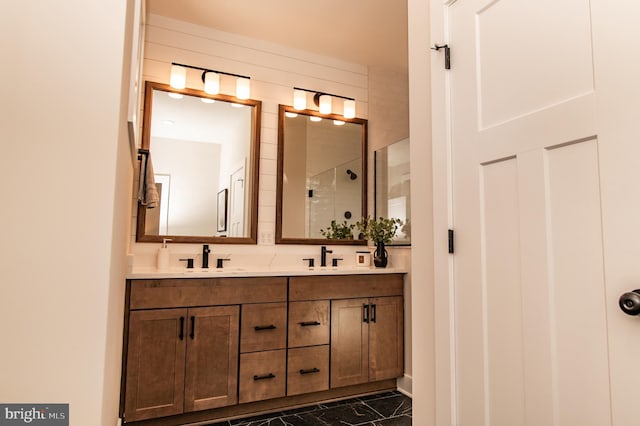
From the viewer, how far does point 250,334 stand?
2.47m

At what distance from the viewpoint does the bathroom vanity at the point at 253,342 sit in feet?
7.31

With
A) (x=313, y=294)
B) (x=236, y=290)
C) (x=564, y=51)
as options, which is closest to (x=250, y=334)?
(x=236, y=290)

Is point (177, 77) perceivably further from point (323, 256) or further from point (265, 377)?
point (265, 377)

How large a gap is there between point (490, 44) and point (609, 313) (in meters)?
0.92

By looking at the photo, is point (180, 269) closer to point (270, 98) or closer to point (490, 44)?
point (270, 98)

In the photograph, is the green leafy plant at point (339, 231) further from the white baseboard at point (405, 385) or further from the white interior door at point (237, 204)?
the white baseboard at point (405, 385)

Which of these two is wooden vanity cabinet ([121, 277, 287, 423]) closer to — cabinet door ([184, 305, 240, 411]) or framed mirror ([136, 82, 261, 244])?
cabinet door ([184, 305, 240, 411])

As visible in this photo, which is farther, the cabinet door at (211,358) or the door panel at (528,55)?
the cabinet door at (211,358)

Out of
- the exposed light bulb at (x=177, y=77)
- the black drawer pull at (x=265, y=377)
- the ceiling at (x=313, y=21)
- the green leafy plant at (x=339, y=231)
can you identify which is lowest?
the black drawer pull at (x=265, y=377)

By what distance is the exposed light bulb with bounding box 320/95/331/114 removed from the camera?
11.2 ft

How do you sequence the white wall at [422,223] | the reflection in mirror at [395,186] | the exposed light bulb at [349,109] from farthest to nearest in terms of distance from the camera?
the exposed light bulb at [349,109] < the reflection in mirror at [395,186] < the white wall at [422,223]

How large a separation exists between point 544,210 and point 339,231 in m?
2.43

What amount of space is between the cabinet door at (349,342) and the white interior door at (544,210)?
4.62 feet

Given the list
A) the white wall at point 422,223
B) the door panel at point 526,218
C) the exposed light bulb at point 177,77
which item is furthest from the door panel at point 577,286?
the exposed light bulb at point 177,77
